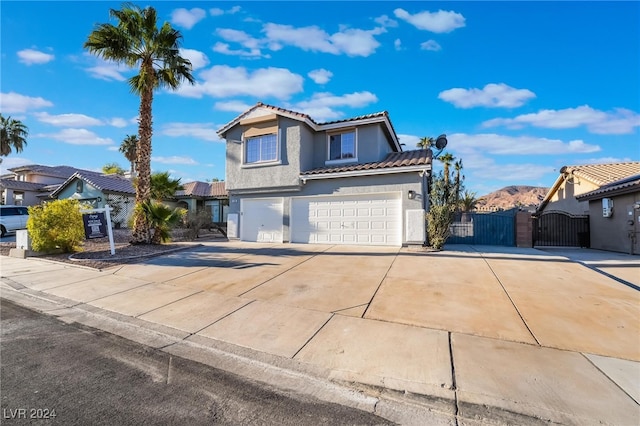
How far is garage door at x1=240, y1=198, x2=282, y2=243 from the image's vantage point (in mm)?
15266

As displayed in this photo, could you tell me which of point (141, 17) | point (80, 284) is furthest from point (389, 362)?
point (141, 17)

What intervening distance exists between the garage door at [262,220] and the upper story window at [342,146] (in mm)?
3593

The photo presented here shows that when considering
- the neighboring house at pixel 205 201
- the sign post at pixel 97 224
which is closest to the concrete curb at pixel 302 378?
the sign post at pixel 97 224

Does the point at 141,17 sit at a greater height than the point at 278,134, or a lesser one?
greater

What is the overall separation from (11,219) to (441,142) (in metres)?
26.9

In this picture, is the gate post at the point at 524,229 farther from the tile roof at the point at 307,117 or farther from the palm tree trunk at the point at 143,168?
the palm tree trunk at the point at 143,168

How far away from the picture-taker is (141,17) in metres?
12.5

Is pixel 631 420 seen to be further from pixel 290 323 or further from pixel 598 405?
pixel 290 323

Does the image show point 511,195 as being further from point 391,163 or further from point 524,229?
point 391,163

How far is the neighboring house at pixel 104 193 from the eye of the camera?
2412cm

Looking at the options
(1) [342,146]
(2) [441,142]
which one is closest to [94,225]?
(1) [342,146]

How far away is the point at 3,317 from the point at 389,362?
7.00 m

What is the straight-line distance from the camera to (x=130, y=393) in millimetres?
3254

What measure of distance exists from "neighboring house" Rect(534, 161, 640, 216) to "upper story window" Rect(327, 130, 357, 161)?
12.0 m
